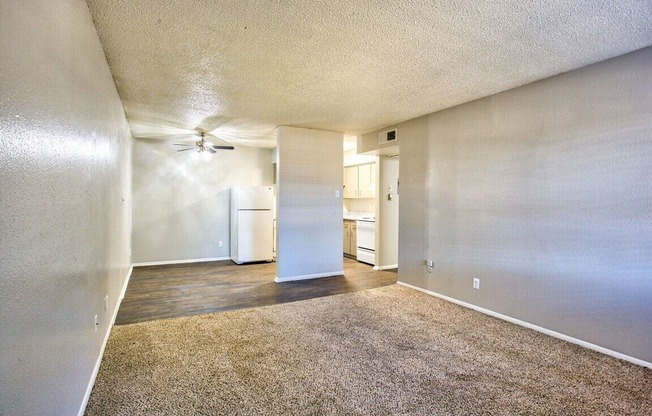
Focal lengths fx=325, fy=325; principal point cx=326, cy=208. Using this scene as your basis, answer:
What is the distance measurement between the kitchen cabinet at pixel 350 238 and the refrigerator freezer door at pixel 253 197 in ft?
6.03

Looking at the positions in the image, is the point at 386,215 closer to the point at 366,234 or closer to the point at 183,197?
the point at 366,234

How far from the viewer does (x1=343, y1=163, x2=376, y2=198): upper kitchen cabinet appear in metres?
6.99

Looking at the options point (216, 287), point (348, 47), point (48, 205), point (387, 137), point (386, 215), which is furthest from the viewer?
point (386, 215)

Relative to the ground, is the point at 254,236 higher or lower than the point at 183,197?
lower

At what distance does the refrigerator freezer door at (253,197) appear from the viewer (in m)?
6.46

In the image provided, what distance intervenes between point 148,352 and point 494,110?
13.4ft

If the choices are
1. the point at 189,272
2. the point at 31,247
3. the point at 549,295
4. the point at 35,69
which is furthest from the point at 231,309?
the point at 549,295

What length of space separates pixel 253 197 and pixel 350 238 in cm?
234

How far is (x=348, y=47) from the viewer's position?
2.53 meters

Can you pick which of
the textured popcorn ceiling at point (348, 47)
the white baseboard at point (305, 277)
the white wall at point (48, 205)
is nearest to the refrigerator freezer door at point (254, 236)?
the white baseboard at point (305, 277)

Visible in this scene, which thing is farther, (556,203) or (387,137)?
(387,137)

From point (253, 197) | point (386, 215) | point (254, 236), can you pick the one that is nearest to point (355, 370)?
point (386, 215)

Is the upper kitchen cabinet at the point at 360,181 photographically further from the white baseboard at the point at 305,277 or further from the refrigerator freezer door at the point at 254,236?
the white baseboard at the point at 305,277

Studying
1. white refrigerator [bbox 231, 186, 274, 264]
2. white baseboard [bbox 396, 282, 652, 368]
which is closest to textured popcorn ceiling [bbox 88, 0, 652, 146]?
white baseboard [bbox 396, 282, 652, 368]
